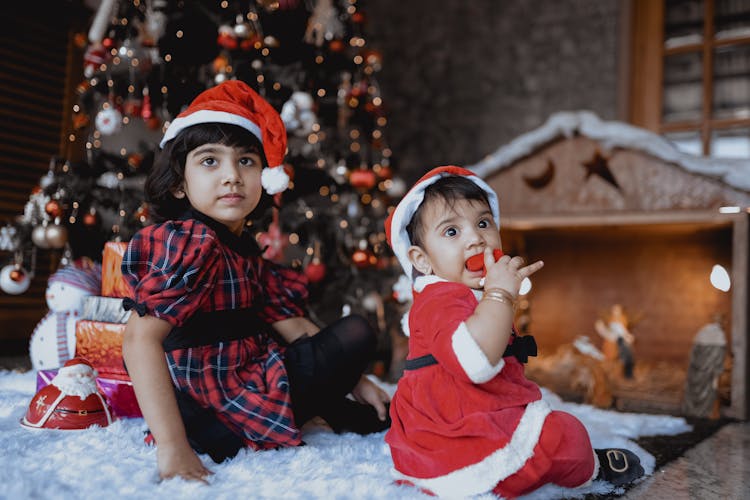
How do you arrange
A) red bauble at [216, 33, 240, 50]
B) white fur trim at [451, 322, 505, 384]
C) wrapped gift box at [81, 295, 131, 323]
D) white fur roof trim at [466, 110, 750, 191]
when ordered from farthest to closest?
red bauble at [216, 33, 240, 50] → white fur roof trim at [466, 110, 750, 191] → wrapped gift box at [81, 295, 131, 323] → white fur trim at [451, 322, 505, 384]

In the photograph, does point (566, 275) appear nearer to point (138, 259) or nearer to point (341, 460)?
point (341, 460)

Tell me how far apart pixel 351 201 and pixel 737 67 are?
79.5 inches

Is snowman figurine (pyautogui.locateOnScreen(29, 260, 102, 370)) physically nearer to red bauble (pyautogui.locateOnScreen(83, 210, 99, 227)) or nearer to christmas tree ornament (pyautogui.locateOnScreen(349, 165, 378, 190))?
red bauble (pyautogui.locateOnScreen(83, 210, 99, 227))

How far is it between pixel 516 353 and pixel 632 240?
2.02m

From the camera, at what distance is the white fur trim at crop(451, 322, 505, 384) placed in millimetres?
925

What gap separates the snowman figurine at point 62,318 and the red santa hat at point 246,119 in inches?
29.7

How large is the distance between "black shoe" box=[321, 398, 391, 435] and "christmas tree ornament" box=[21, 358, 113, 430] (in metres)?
0.48

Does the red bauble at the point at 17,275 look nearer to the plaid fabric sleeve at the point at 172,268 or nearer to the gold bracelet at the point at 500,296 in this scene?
the plaid fabric sleeve at the point at 172,268

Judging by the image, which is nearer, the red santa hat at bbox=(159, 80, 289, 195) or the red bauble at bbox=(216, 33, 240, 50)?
the red santa hat at bbox=(159, 80, 289, 195)

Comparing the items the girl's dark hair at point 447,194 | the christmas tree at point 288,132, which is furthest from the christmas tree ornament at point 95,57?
the girl's dark hair at point 447,194

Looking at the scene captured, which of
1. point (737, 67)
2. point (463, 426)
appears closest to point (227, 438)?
point (463, 426)

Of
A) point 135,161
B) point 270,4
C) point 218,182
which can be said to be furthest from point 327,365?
point 270,4

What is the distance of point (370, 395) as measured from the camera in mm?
1434

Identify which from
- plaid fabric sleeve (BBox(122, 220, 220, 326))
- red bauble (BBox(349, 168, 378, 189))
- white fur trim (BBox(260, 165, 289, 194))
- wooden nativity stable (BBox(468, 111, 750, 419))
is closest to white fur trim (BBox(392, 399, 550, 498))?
plaid fabric sleeve (BBox(122, 220, 220, 326))
